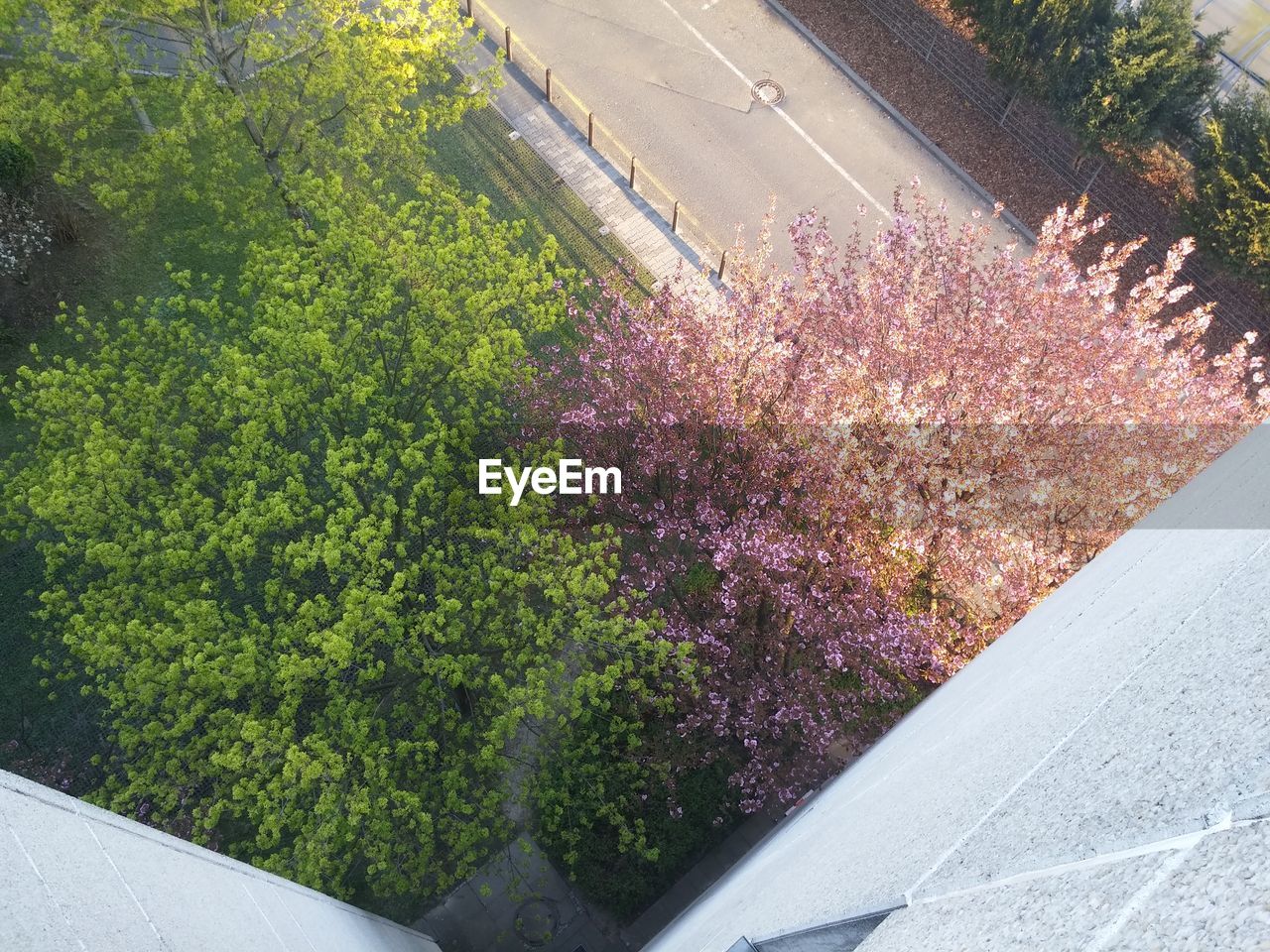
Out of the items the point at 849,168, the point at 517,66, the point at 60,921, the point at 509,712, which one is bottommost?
the point at 509,712

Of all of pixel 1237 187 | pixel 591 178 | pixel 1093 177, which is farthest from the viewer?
pixel 591 178

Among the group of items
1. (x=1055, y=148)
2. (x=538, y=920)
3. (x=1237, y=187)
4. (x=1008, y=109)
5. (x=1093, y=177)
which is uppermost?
(x=1237, y=187)

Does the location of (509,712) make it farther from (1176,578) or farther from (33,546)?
(33,546)

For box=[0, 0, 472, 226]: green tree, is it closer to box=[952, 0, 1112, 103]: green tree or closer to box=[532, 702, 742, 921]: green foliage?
box=[532, 702, 742, 921]: green foliage

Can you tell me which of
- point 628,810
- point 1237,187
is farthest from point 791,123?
point 628,810

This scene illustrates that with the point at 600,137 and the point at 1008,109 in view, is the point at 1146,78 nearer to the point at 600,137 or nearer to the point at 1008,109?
the point at 1008,109

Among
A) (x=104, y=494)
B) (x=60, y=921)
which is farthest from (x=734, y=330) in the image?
(x=60, y=921)

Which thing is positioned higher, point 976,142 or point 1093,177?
point 1093,177
